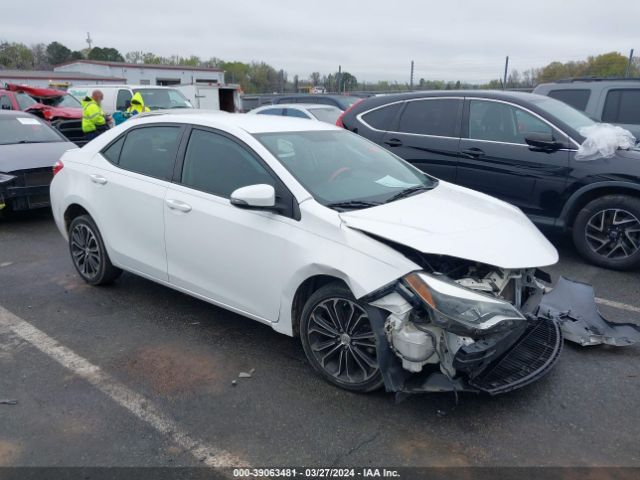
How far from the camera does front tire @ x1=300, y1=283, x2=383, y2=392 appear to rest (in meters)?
3.22

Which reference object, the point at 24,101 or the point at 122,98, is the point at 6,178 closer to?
the point at 122,98

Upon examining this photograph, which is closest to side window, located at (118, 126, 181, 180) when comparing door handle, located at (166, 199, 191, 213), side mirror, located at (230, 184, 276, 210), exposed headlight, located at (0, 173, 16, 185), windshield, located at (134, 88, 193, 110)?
door handle, located at (166, 199, 191, 213)

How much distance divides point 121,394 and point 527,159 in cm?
476

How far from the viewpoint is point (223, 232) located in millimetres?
3752

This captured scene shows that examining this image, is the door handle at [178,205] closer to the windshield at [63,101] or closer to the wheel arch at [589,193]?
the wheel arch at [589,193]

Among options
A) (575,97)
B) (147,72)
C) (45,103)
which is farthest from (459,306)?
(147,72)

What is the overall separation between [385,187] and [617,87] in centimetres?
607

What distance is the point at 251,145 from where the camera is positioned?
379cm

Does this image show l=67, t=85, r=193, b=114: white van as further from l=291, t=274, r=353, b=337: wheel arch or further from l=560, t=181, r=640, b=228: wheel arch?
l=291, t=274, r=353, b=337: wheel arch

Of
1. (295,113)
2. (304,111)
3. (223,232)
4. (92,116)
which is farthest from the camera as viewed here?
(295,113)

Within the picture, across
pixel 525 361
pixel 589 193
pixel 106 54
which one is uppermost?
pixel 106 54

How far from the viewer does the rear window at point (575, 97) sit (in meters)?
8.37

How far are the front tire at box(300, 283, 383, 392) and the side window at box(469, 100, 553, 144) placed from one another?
150 inches

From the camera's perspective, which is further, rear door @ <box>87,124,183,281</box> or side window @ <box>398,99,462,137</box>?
side window @ <box>398,99,462,137</box>
